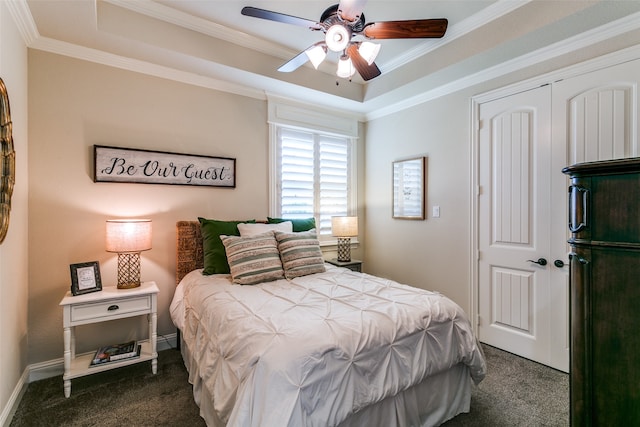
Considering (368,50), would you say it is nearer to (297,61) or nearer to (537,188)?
(297,61)

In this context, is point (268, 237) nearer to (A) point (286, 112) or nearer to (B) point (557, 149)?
(A) point (286, 112)

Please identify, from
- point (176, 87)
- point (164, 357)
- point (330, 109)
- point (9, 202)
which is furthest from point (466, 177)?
point (9, 202)

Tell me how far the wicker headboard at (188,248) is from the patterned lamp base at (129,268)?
325mm

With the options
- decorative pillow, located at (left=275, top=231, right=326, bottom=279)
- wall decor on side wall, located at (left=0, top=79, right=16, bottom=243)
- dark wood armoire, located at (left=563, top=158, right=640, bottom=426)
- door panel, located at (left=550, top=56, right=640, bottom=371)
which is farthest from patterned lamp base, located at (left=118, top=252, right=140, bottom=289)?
door panel, located at (left=550, top=56, right=640, bottom=371)

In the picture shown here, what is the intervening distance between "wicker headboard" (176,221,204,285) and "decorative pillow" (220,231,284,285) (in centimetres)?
45

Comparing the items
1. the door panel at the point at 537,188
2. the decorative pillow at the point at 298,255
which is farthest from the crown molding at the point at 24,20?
the door panel at the point at 537,188

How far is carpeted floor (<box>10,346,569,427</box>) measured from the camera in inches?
71.9

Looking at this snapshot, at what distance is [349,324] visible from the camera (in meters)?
1.49

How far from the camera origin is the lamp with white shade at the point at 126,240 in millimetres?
2301

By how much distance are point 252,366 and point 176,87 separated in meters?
2.66

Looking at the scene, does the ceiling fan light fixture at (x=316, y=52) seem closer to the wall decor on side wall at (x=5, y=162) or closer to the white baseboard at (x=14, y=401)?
the wall decor on side wall at (x=5, y=162)

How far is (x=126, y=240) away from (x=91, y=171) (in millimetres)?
704

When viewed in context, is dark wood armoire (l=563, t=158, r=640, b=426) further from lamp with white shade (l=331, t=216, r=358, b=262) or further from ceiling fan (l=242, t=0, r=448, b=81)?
lamp with white shade (l=331, t=216, r=358, b=262)

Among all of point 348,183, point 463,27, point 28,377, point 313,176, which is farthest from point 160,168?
point 463,27
